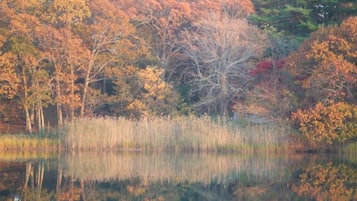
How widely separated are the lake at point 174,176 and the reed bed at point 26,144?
117 centimetres

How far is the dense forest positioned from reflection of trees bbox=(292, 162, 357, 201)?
6.10 meters

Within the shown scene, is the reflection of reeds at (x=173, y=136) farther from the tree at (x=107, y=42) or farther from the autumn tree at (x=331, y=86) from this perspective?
the tree at (x=107, y=42)

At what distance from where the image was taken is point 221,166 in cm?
1755

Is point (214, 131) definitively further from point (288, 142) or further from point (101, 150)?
point (101, 150)

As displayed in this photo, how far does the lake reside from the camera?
12.5 meters

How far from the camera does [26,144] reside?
22.5 meters

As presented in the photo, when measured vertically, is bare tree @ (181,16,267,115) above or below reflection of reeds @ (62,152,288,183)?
above

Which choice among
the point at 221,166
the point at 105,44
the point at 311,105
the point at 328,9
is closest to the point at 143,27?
the point at 105,44

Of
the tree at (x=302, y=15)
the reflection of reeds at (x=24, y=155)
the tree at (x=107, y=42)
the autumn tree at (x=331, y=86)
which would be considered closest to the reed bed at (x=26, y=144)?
the reflection of reeds at (x=24, y=155)

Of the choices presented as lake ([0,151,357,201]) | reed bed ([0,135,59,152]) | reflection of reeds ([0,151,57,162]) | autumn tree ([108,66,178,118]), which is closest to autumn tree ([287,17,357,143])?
lake ([0,151,357,201])

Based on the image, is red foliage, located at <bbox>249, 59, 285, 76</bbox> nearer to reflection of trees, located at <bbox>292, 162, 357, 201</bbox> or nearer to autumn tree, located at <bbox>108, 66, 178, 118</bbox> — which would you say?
autumn tree, located at <bbox>108, 66, 178, 118</bbox>

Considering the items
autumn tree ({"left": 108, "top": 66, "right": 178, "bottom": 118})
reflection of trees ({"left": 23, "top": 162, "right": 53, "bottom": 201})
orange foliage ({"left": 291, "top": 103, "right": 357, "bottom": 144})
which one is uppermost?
autumn tree ({"left": 108, "top": 66, "right": 178, "bottom": 118})

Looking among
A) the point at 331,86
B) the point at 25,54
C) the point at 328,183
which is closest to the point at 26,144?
the point at 25,54

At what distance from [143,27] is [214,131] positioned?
989cm
